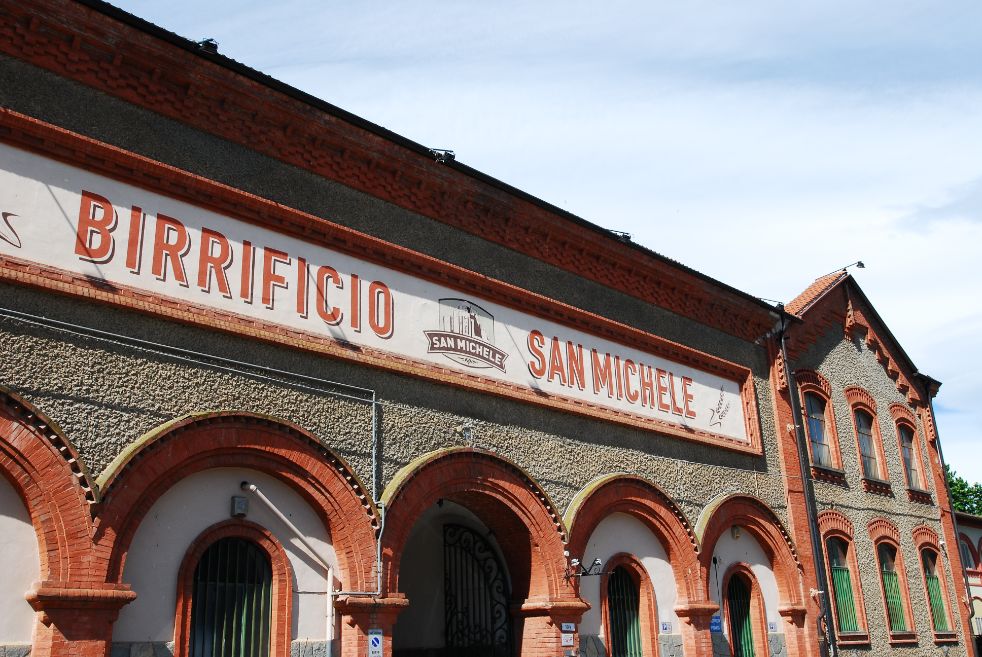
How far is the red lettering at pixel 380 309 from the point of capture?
1097cm

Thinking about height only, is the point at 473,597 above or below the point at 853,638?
above

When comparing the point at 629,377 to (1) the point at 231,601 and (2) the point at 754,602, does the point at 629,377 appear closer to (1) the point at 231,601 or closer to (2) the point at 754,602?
(2) the point at 754,602

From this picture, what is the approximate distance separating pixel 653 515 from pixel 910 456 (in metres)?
10.3

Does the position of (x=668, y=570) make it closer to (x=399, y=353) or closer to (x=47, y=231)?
(x=399, y=353)

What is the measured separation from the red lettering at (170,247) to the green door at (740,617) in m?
10.1

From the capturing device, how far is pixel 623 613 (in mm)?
13180

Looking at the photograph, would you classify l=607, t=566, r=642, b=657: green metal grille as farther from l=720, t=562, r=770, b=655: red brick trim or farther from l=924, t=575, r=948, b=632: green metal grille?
l=924, t=575, r=948, b=632: green metal grille

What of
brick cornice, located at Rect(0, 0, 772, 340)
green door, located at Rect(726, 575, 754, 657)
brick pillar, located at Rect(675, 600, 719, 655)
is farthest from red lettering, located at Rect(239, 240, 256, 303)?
green door, located at Rect(726, 575, 754, 657)

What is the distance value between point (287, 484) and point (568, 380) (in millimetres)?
4925

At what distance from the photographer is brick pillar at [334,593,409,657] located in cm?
965

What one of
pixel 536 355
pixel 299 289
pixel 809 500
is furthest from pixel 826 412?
pixel 299 289

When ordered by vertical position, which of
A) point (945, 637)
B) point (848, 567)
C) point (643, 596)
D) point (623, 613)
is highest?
point (848, 567)

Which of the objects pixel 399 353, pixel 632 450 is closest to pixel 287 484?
pixel 399 353

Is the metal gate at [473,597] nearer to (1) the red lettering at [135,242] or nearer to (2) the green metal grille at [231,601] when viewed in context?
(2) the green metal grille at [231,601]
